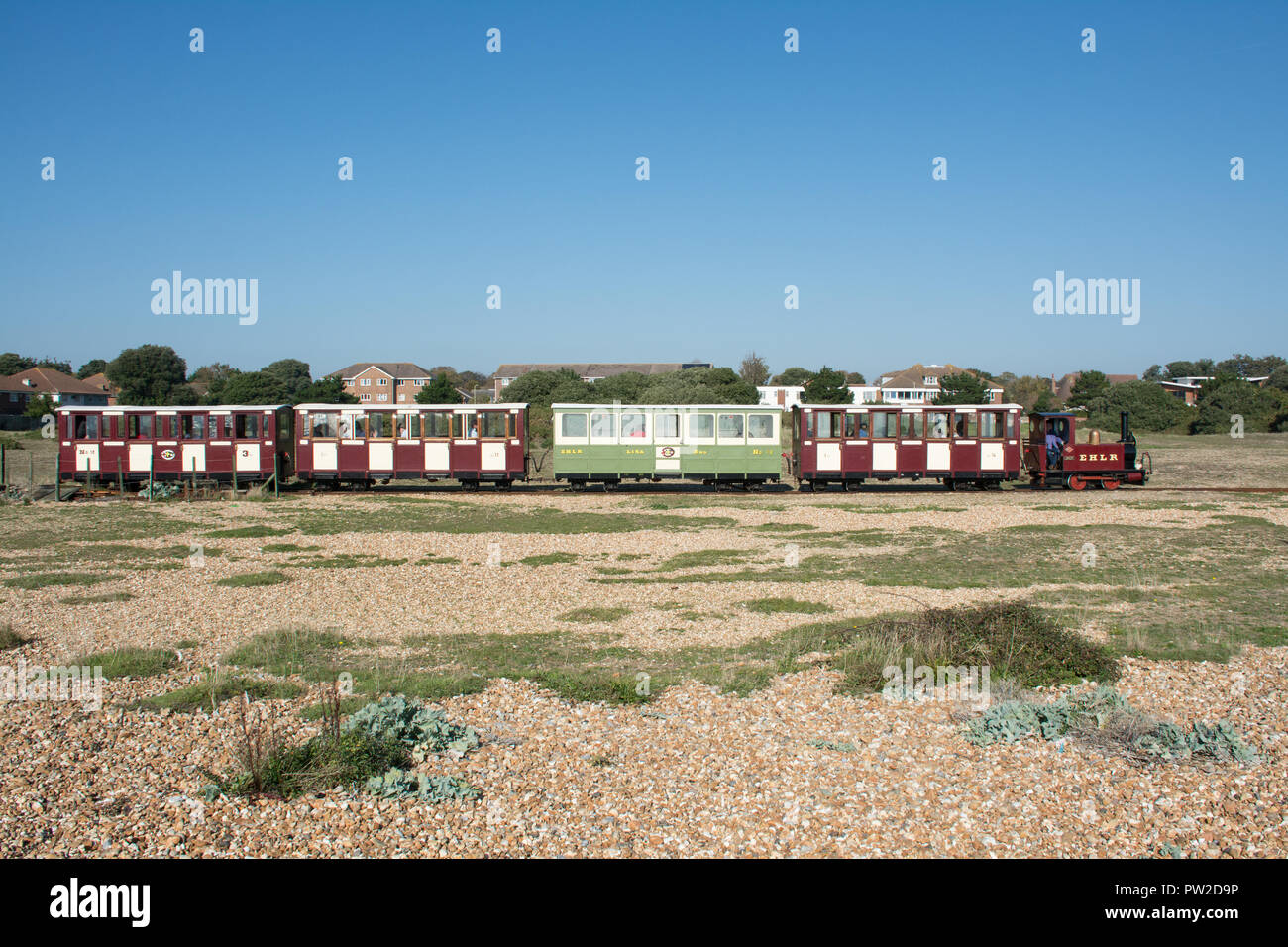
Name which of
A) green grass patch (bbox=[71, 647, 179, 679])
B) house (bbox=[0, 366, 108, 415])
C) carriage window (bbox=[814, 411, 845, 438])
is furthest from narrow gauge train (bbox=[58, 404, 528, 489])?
house (bbox=[0, 366, 108, 415])

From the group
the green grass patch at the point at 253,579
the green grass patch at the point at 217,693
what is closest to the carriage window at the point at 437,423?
the green grass patch at the point at 253,579

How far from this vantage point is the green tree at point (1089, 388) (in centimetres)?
8906

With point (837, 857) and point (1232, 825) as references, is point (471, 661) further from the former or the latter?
point (1232, 825)

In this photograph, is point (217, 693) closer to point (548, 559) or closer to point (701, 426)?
point (548, 559)

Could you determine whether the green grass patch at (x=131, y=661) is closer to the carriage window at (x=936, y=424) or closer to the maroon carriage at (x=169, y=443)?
the maroon carriage at (x=169, y=443)

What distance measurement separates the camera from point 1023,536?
67.3 feet

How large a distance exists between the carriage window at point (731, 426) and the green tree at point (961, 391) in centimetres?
7018

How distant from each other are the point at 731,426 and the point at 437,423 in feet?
36.9

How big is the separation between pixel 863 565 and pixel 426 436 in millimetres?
19881

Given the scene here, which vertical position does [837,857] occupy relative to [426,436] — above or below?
below

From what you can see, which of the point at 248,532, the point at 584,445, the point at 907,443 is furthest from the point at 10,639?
the point at 907,443

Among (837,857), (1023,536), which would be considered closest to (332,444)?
(1023,536)

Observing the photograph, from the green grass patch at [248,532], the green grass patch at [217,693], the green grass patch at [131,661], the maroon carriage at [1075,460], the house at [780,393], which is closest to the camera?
the green grass patch at [217,693]

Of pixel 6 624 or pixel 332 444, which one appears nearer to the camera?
pixel 6 624
